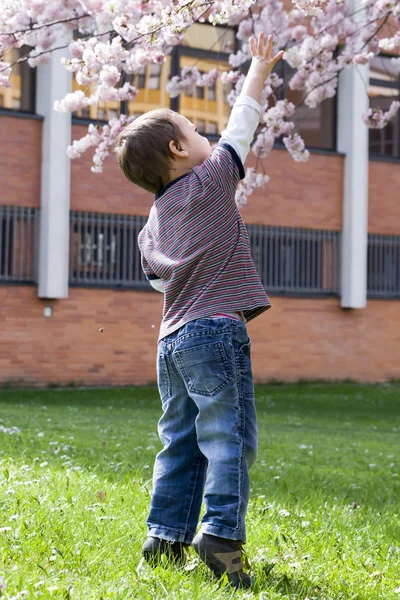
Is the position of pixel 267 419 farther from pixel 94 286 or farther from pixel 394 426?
pixel 94 286

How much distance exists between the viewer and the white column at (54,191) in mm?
16578

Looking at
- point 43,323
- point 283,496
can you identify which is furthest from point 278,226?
point 283,496

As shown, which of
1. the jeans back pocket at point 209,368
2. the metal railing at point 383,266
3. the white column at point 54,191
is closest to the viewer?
the jeans back pocket at point 209,368

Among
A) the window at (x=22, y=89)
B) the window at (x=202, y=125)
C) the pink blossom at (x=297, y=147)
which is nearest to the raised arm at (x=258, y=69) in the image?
the pink blossom at (x=297, y=147)

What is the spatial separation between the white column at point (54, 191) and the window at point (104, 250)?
40cm

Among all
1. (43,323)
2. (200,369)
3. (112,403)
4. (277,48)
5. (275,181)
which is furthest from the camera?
(275,181)

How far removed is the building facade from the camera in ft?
54.7

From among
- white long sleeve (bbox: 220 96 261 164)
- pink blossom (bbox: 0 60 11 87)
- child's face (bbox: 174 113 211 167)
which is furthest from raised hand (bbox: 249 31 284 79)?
pink blossom (bbox: 0 60 11 87)

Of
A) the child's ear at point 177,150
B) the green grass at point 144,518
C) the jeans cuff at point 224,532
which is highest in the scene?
the child's ear at point 177,150

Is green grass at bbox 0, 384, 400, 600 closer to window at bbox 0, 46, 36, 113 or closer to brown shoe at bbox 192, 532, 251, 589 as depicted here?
brown shoe at bbox 192, 532, 251, 589

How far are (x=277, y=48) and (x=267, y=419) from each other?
4.62 meters

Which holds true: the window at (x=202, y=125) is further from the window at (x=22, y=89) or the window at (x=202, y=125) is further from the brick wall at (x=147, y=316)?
the window at (x=22, y=89)

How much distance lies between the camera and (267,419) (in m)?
12.3

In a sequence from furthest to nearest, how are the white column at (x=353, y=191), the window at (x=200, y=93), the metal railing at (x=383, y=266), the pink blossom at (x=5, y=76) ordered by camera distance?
the metal railing at (x=383, y=266) < the white column at (x=353, y=191) < the window at (x=200, y=93) < the pink blossom at (x=5, y=76)
